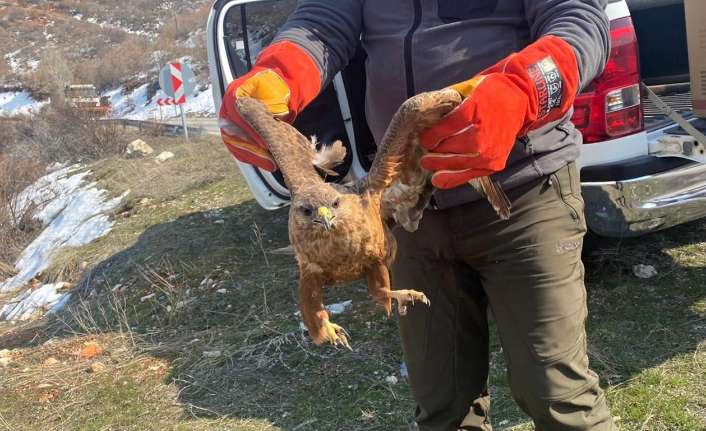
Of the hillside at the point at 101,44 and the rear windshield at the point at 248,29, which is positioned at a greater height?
the rear windshield at the point at 248,29

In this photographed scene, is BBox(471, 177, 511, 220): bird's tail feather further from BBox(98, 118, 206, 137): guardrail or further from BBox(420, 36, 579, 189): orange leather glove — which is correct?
BBox(98, 118, 206, 137): guardrail

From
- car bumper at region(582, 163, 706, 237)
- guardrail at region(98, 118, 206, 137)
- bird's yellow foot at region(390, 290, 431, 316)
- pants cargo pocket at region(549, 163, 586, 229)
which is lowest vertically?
guardrail at region(98, 118, 206, 137)

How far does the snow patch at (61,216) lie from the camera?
335 inches

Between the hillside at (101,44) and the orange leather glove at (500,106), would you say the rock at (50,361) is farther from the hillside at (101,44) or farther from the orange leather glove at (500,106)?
the hillside at (101,44)

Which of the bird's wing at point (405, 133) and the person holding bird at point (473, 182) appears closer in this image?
the bird's wing at point (405, 133)

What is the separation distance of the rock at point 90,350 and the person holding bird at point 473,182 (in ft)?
10.5

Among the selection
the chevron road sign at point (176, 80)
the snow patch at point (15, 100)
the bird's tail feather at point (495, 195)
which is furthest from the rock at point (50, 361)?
the snow patch at point (15, 100)

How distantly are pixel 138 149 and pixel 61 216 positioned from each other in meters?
2.69

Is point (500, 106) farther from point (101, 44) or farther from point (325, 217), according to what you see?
point (101, 44)

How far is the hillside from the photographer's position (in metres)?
31.0

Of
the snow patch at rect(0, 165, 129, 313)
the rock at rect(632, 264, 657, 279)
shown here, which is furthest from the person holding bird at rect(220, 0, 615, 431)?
the snow patch at rect(0, 165, 129, 313)

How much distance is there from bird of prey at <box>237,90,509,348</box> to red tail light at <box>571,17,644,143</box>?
1.50 meters

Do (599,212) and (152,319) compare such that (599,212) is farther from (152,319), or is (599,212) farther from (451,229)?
(152,319)

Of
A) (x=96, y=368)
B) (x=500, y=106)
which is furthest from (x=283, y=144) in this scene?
(x=96, y=368)
